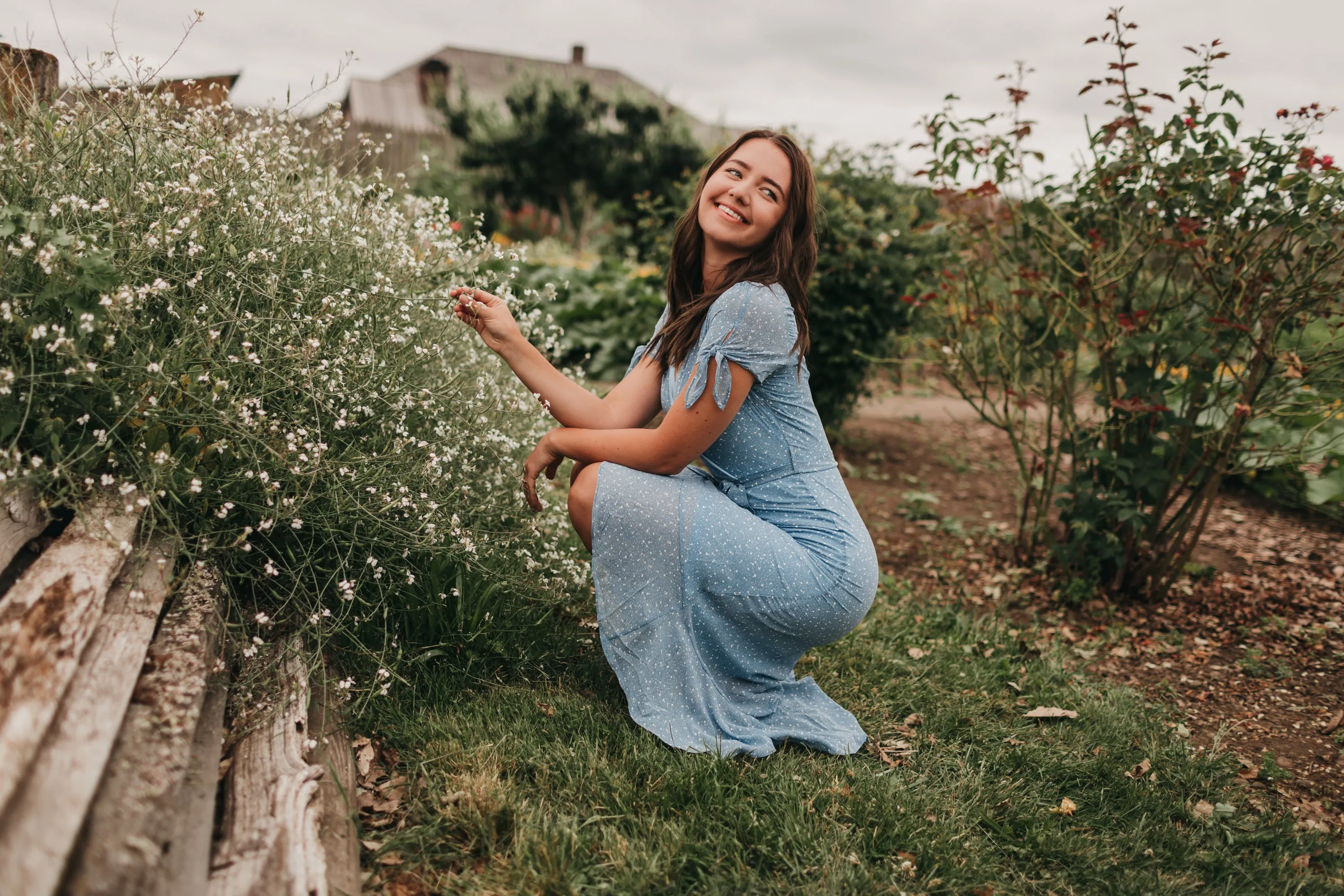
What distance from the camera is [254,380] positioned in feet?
7.61

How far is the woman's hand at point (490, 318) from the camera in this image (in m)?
2.64

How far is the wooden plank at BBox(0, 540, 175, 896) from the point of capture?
126 centimetres

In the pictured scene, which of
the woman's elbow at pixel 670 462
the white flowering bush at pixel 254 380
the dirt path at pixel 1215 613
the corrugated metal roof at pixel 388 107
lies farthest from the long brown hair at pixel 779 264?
the corrugated metal roof at pixel 388 107

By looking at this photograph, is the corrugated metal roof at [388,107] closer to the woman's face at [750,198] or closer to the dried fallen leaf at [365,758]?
the woman's face at [750,198]

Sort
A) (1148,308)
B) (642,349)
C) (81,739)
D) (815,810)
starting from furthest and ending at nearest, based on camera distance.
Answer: (1148,308)
(642,349)
(815,810)
(81,739)

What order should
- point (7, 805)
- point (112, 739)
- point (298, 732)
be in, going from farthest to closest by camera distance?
point (298, 732)
point (112, 739)
point (7, 805)

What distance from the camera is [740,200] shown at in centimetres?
273

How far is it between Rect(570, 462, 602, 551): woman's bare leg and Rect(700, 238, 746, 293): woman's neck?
2.24ft

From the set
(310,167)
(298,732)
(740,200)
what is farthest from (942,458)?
(298,732)

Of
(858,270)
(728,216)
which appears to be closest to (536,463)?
(728,216)

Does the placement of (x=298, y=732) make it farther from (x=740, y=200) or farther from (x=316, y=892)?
(x=740, y=200)

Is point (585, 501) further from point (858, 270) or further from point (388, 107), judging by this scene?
point (388, 107)

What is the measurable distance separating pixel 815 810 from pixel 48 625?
1.68 m

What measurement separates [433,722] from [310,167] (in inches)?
83.5
